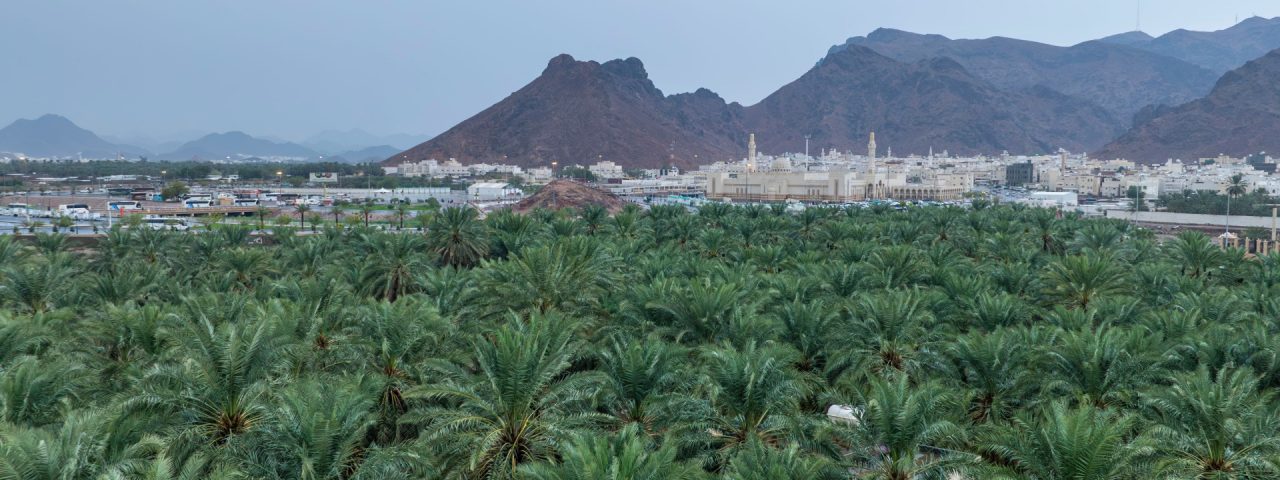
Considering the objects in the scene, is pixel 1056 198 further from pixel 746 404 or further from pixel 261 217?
pixel 746 404

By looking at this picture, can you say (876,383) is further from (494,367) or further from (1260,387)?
(1260,387)

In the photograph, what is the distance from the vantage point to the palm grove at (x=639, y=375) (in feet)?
38.0

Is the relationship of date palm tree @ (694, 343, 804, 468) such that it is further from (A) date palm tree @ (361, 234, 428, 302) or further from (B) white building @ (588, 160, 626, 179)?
(B) white building @ (588, 160, 626, 179)

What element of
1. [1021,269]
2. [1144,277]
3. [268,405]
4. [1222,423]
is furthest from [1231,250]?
[268,405]

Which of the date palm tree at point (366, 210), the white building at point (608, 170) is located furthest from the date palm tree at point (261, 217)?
the white building at point (608, 170)

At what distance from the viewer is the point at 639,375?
1476cm

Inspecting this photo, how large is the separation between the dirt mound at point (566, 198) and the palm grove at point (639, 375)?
6289 centimetres

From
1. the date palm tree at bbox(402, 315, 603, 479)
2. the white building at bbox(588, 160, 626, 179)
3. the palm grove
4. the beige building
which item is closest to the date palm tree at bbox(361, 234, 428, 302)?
the palm grove

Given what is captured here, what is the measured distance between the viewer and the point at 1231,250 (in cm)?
2888

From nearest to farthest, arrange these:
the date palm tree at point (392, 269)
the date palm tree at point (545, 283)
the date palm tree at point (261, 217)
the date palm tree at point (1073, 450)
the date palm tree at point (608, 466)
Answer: the date palm tree at point (608, 466) < the date palm tree at point (1073, 450) < the date palm tree at point (545, 283) < the date palm tree at point (392, 269) < the date palm tree at point (261, 217)

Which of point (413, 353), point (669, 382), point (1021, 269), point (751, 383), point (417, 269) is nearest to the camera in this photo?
point (751, 383)

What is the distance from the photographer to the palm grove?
1159 centimetres

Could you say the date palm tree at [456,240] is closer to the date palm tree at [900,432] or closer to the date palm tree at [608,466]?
the date palm tree at [900,432]

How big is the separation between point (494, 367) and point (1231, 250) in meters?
27.7
